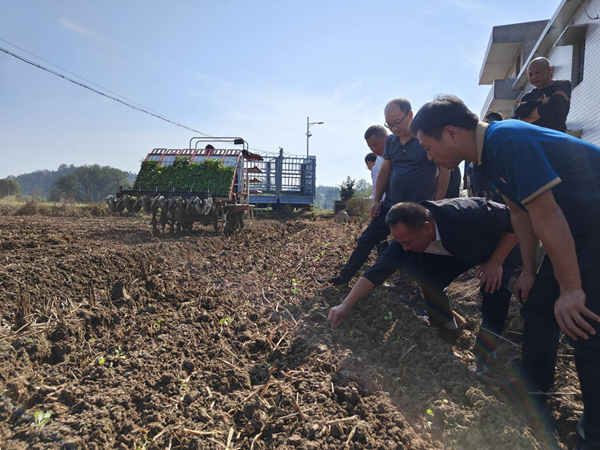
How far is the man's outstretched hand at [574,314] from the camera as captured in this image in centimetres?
165

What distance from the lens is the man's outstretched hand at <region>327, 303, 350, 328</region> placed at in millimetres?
2883

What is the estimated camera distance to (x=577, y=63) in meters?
10.4

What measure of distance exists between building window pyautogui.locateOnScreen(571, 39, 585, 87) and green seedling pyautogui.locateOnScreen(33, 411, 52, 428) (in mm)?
12904

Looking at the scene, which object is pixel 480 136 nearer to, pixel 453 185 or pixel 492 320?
pixel 492 320

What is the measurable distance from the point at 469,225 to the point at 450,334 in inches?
36.5

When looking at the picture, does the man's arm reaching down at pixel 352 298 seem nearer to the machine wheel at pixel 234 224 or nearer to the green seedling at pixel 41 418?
the green seedling at pixel 41 418

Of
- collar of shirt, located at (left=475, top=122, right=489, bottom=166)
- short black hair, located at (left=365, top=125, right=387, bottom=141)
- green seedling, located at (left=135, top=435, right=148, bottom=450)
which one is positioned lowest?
green seedling, located at (left=135, top=435, right=148, bottom=450)

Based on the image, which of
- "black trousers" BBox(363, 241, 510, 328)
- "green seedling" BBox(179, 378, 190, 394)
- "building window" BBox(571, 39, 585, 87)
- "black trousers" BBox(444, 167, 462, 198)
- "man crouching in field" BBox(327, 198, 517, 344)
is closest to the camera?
"green seedling" BBox(179, 378, 190, 394)

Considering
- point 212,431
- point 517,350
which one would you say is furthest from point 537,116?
point 212,431

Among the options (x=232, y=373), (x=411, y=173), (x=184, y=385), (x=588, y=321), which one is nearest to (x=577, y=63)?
(x=411, y=173)

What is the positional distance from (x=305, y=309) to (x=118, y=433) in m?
1.85

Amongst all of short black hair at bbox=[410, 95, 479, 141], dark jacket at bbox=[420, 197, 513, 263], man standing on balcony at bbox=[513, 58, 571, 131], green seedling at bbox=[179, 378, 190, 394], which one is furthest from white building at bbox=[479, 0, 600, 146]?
green seedling at bbox=[179, 378, 190, 394]

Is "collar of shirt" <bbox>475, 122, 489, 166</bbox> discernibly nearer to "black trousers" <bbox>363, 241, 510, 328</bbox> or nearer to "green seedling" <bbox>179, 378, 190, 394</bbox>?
"black trousers" <bbox>363, 241, 510, 328</bbox>

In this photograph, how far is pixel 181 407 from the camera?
2102 mm
